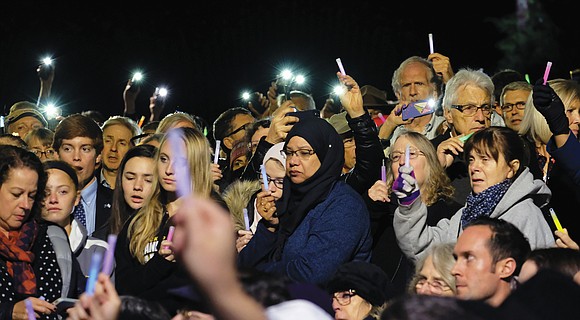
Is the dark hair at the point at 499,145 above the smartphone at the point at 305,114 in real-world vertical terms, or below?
below

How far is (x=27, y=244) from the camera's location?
6.18 metres

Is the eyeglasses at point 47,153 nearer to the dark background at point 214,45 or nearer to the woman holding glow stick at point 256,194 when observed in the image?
the woman holding glow stick at point 256,194

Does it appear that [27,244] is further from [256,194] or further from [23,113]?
[23,113]

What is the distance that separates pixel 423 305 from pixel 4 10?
1334 centimetres

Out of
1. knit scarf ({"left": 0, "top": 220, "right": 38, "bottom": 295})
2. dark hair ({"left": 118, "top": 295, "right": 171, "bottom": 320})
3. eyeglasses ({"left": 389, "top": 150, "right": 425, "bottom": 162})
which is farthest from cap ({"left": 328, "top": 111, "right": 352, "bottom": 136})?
dark hair ({"left": 118, "top": 295, "right": 171, "bottom": 320})

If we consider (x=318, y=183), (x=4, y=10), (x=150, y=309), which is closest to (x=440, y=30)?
(x=4, y=10)

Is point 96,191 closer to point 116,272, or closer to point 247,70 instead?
point 116,272

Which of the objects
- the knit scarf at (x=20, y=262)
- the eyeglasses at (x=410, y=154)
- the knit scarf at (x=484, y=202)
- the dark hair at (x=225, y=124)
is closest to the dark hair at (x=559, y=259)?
the knit scarf at (x=484, y=202)

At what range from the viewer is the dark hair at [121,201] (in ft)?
23.9

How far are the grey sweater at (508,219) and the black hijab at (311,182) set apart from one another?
483 millimetres

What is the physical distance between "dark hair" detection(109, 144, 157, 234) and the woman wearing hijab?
3.70ft

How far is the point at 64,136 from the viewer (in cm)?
834

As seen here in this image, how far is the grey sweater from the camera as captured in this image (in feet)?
19.8

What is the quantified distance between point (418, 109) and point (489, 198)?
203cm
